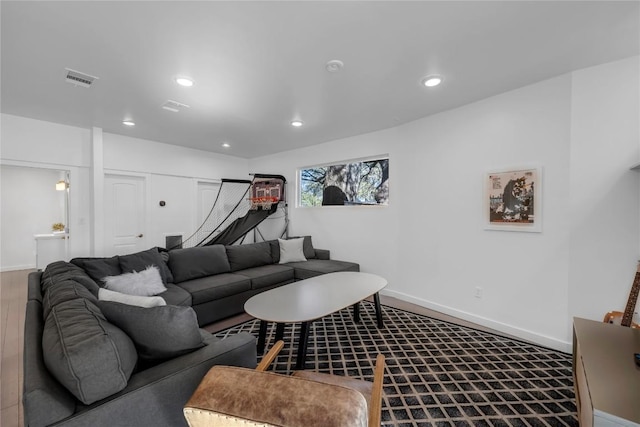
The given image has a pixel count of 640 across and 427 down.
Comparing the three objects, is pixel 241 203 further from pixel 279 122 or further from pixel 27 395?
pixel 27 395

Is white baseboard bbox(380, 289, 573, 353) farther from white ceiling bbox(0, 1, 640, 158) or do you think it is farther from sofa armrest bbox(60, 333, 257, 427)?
sofa armrest bbox(60, 333, 257, 427)

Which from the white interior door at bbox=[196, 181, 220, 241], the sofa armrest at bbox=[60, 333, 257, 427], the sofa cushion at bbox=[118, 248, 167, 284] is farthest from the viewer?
the white interior door at bbox=[196, 181, 220, 241]

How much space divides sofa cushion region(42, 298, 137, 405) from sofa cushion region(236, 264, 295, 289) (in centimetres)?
232

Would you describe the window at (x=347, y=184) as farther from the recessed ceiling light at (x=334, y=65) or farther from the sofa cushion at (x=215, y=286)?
the sofa cushion at (x=215, y=286)

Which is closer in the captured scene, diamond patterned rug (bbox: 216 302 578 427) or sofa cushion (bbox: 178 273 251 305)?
diamond patterned rug (bbox: 216 302 578 427)

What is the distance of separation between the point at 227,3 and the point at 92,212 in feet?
13.5

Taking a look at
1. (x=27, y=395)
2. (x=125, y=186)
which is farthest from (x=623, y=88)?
(x=125, y=186)

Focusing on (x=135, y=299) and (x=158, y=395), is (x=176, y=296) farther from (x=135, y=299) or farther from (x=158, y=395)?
(x=158, y=395)

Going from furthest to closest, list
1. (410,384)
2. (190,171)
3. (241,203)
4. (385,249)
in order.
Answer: (241,203), (190,171), (385,249), (410,384)

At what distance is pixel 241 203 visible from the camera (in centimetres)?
580

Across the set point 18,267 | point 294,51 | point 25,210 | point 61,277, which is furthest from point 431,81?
→ point 18,267

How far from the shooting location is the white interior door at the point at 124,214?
14.2 feet

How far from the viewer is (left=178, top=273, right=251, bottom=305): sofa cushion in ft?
9.65

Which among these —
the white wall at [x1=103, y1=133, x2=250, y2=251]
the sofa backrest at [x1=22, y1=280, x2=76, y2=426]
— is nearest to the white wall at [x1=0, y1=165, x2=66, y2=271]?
the white wall at [x1=103, y1=133, x2=250, y2=251]
